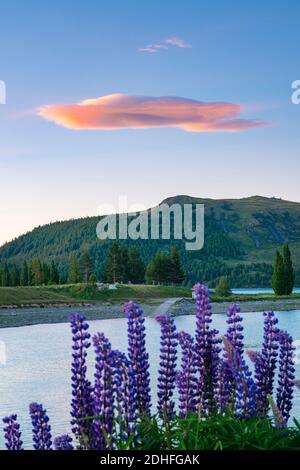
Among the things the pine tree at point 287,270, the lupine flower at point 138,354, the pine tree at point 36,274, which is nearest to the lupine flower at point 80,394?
the lupine flower at point 138,354

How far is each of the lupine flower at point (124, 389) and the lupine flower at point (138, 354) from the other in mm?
252

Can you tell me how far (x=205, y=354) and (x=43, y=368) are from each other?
32.8 metres

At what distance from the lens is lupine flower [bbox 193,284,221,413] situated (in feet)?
16.3

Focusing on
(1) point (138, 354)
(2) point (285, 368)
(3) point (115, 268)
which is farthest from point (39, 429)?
(3) point (115, 268)

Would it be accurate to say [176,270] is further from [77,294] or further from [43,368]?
[43,368]

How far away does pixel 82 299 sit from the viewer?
105688 mm

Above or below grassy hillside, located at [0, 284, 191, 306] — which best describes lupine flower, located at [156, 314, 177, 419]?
above

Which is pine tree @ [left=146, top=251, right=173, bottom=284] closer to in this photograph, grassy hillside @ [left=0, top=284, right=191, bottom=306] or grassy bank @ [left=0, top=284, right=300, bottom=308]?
grassy bank @ [left=0, top=284, right=300, bottom=308]

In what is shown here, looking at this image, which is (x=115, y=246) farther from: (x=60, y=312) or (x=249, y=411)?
(x=249, y=411)

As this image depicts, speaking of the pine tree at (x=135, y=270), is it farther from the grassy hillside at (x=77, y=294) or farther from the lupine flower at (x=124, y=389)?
the lupine flower at (x=124, y=389)

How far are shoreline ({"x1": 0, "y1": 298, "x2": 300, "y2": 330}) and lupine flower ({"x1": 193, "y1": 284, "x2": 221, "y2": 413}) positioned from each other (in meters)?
64.9

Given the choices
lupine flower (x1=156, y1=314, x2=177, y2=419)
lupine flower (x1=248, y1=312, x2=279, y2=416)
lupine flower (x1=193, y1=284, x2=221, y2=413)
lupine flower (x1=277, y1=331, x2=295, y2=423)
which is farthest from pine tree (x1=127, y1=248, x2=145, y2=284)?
lupine flower (x1=193, y1=284, x2=221, y2=413)

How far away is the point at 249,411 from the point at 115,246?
123m
